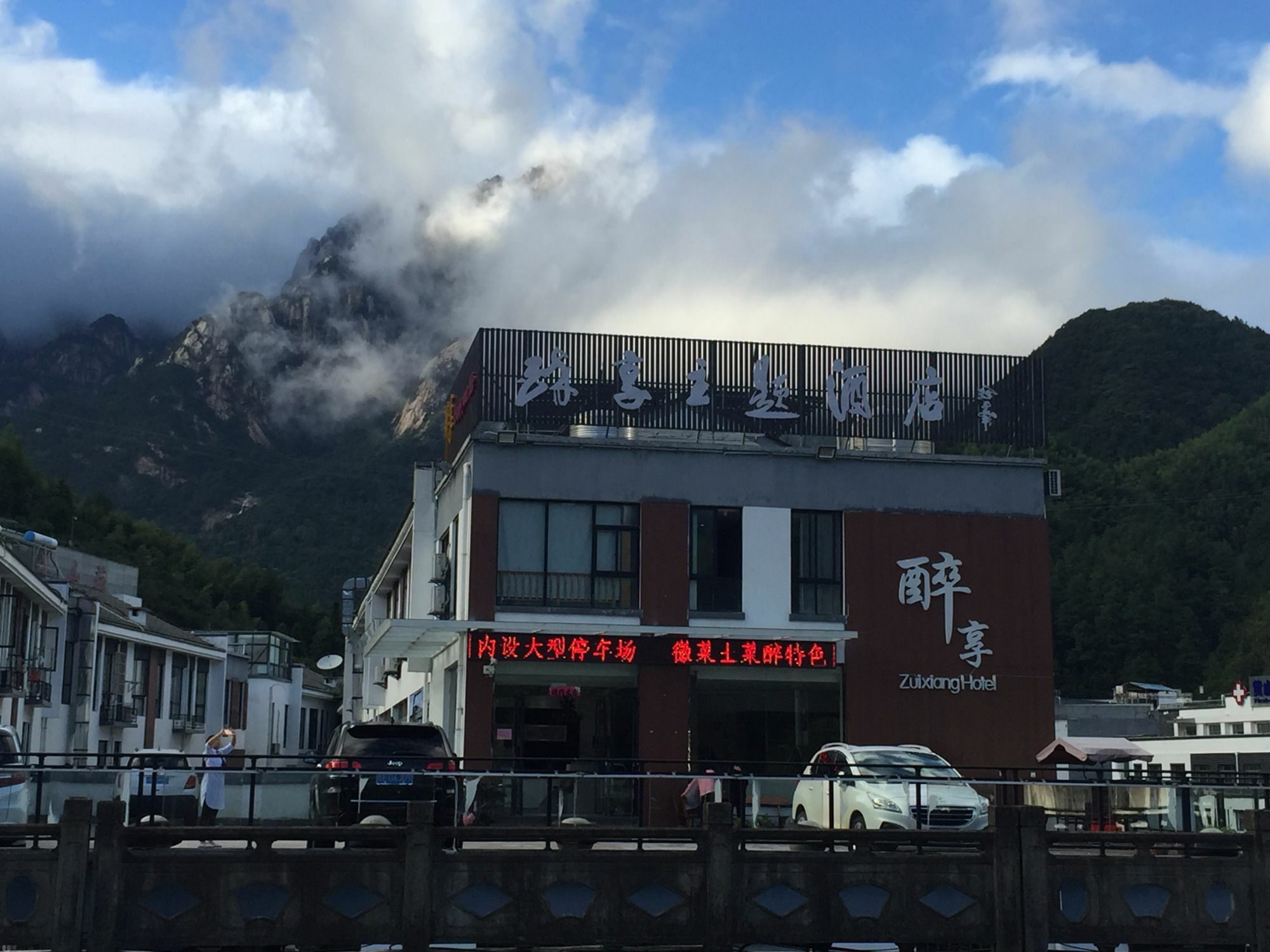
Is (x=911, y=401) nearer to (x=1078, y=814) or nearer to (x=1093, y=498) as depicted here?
(x=1078, y=814)

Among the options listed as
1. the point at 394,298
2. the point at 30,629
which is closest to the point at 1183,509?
the point at 30,629

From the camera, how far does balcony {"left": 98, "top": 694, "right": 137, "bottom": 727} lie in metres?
54.9

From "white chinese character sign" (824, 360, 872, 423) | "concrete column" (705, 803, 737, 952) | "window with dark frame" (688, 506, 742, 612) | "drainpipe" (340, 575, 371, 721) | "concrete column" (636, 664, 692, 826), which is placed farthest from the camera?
"drainpipe" (340, 575, 371, 721)

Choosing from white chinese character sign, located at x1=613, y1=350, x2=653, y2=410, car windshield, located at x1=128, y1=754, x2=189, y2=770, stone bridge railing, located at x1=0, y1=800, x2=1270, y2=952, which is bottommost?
stone bridge railing, located at x1=0, y1=800, x2=1270, y2=952

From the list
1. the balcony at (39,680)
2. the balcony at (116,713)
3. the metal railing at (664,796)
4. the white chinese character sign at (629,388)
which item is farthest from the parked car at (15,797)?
the balcony at (116,713)

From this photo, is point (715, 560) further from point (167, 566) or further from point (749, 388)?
point (167, 566)

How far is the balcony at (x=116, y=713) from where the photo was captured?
5491cm

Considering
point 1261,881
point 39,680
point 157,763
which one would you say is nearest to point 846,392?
point 1261,881

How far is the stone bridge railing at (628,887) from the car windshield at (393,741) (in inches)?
171

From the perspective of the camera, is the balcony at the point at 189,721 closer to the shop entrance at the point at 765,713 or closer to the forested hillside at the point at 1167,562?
the shop entrance at the point at 765,713

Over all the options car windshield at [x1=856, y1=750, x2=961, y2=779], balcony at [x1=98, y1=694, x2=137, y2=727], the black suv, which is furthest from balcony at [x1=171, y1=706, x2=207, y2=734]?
the black suv

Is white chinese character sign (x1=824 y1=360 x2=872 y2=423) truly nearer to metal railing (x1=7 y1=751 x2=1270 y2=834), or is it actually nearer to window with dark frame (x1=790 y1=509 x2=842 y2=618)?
window with dark frame (x1=790 y1=509 x2=842 y2=618)

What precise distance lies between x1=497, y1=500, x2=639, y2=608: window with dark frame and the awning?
31.2ft

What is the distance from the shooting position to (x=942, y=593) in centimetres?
3353
